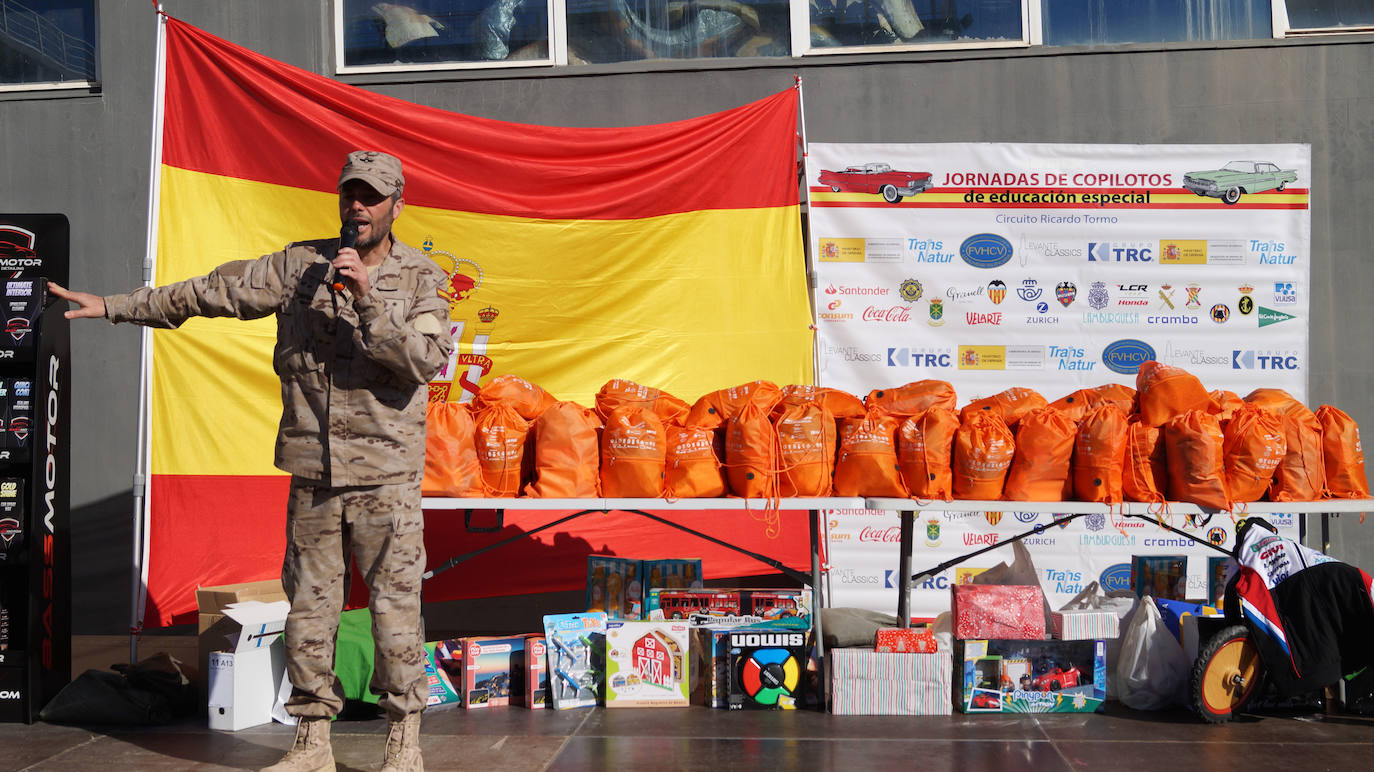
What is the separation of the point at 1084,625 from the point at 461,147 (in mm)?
4135

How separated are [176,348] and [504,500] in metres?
2.16

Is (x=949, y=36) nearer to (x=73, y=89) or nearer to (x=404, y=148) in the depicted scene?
(x=404, y=148)

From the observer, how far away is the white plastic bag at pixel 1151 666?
5.00 metres

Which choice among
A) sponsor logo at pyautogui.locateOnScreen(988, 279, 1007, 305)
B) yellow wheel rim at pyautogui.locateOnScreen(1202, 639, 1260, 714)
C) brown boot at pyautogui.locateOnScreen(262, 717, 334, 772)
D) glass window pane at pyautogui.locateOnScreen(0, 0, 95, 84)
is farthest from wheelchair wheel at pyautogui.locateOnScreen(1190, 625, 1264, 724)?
glass window pane at pyautogui.locateOnScreen(0, 0, 95, 84)

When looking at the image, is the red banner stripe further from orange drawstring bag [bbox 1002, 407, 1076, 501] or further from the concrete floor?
the concrete floor

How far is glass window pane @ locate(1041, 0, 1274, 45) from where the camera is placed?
7.21m

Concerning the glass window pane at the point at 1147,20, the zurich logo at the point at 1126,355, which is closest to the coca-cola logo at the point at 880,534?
the zurich logo at the point at 1126,355

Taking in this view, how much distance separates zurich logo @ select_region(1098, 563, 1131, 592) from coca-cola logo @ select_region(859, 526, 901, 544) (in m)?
1.29

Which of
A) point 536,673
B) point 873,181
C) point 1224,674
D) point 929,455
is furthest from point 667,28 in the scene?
point 1224,674

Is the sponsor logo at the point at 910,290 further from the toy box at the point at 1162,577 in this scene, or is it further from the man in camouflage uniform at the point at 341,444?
the man in camouflage uniform at the point at 341,444

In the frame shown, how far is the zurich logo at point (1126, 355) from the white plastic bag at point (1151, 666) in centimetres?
221

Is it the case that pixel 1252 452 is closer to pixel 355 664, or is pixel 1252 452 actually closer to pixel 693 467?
pixel 693 467

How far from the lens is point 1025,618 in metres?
5.03

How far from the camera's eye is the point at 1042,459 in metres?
4.95
